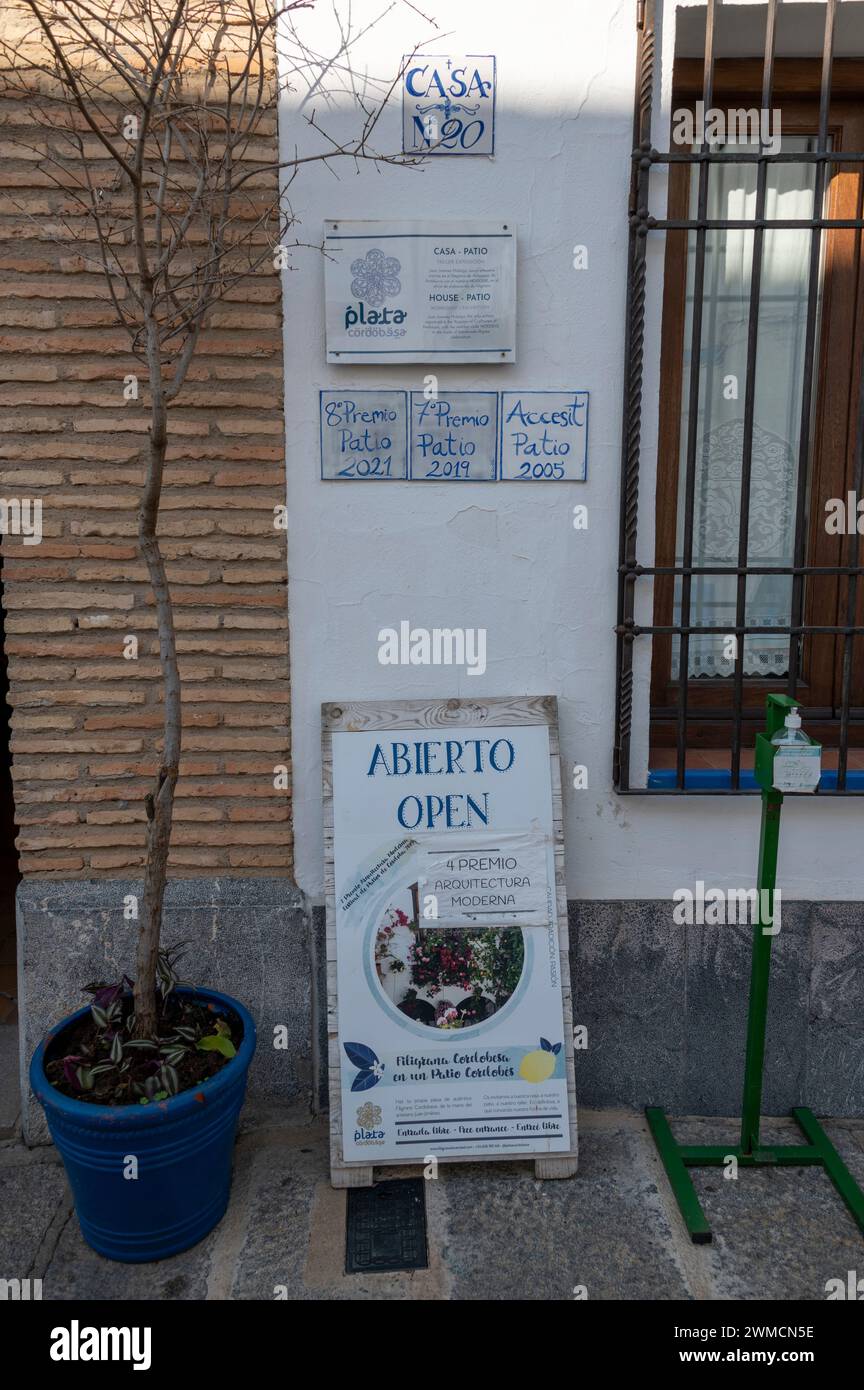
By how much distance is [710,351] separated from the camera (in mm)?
3248

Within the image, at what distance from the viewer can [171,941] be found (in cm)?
304

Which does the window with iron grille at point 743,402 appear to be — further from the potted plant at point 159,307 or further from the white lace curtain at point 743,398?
the potted plant at point 159,307

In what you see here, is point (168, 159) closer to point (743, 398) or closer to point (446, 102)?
point (446, 102)

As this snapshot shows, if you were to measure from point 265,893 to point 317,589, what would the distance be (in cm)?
94

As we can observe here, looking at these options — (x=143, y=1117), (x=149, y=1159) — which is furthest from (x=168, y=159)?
(x=149, y=1159)

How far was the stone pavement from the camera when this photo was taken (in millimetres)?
2479

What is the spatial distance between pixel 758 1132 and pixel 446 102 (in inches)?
121

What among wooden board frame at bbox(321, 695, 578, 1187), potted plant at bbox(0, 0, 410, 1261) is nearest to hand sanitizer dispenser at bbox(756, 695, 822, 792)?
wooden board frame at bbox(321, 695, 578, 1187)

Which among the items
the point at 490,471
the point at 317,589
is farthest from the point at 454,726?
the point at 490,471

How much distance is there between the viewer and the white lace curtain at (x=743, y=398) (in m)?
3.22

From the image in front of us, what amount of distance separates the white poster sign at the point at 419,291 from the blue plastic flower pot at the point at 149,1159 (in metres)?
1.98

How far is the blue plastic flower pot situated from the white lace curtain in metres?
2.05

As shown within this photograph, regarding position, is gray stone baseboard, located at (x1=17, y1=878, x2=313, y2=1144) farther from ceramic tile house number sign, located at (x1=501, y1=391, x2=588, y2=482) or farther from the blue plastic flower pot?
ceramic tile house number sign, located at (x1=501, y1=391, x2=588, y2=482)

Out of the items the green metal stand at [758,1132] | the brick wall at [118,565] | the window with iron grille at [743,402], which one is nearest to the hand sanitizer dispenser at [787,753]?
the green metal stand at [758,1132]
